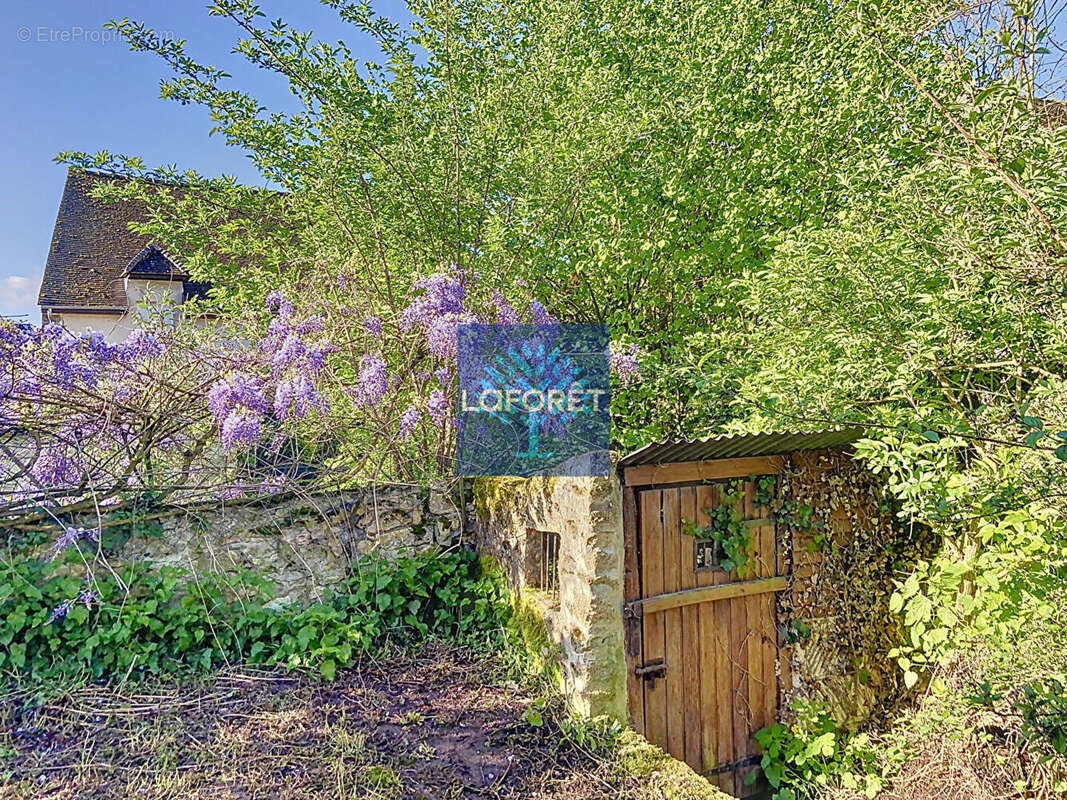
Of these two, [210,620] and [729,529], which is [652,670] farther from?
[210,620]

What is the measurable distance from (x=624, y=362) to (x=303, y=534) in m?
2.74

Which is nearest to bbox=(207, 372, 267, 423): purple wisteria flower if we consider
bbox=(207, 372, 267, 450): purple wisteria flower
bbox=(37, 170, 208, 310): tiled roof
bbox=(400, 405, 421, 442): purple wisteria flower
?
bbox=(207, 372, 267, 450): purple wisteria flower

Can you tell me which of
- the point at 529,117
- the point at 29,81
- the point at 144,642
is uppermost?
the point at 29,81

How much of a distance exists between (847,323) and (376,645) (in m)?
3.71

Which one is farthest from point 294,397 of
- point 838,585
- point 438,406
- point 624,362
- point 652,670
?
point 838,585

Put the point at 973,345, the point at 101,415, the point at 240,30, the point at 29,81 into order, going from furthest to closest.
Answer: the point at 29,81 < the point at 240,30 < the point at 101,415 < the point at 973,345

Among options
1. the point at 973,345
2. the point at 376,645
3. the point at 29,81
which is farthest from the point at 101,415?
the point at 973,345

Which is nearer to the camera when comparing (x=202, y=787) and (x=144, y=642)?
(x=202, y=787)

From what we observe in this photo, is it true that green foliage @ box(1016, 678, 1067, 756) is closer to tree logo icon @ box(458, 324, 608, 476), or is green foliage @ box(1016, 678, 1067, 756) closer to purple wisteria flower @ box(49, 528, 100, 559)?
tree logo icon @ box(458, 324, 608, 476)

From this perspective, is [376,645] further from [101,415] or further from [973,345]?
[973,345]

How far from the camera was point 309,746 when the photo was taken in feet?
10.0

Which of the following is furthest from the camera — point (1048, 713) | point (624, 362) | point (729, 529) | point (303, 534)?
point (624, 362)

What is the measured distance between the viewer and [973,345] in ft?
10.7

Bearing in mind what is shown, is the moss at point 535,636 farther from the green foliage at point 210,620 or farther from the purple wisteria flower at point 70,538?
the purple wisteria flower at point 70,538
